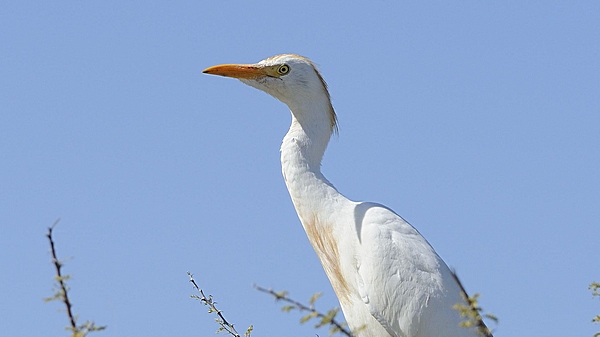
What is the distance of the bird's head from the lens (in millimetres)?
6348

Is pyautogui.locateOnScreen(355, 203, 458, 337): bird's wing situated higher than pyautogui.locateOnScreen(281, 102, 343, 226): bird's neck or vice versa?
pyautogui.locateOnScreen(281, 102, 343, 226): bird's neck

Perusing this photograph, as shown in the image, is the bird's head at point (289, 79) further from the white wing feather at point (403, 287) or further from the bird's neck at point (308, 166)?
the white wing feather at point (403, 287)

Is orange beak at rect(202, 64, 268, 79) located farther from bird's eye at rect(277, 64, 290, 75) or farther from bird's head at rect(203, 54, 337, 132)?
bird's eye at rect(277, 64, 290, 75)

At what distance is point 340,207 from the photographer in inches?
243

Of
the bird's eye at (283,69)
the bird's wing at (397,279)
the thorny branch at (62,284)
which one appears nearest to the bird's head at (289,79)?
the bird's eye at (283,69)

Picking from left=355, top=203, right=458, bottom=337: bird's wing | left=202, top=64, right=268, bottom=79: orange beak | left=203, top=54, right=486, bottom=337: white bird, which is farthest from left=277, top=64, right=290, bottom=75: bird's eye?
left=355, top=203, right=458, bottom=337: bird's wing

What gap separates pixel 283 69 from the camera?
21.2 ft

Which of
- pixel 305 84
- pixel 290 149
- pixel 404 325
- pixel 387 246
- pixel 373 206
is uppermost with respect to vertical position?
pixel 305 84

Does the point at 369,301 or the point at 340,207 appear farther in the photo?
the point at 340,207

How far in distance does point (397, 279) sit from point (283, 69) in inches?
70.1

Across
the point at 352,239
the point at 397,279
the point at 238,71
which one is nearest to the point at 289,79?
the point at 238,71

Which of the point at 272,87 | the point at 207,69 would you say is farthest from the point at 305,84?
the point at 207,69

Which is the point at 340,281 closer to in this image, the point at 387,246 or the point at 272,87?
the point at 387,246

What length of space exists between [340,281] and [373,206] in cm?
57
